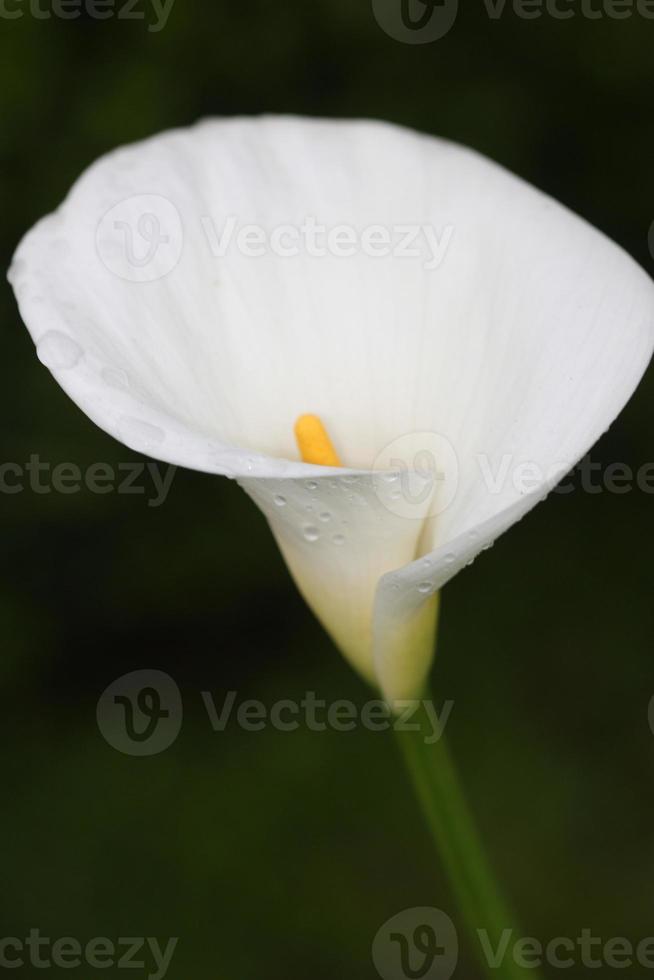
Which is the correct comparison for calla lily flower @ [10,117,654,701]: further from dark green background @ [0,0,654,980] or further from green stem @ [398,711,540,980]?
dark green background @ [0,0,654,980]

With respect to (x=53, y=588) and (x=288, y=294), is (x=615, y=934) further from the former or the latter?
(x=288, y=294)

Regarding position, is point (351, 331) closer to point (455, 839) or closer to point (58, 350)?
point (58, 350)

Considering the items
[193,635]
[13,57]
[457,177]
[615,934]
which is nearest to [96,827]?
[193,635]

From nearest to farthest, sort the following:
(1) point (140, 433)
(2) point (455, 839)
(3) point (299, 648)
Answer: (1) point (140, 433), (2) point (455, 839), (3) point (299, 648)

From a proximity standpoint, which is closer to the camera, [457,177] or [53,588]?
[457,177]

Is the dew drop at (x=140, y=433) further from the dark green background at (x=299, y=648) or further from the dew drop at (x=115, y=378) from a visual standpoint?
the dark green background at (x=299, y=648)

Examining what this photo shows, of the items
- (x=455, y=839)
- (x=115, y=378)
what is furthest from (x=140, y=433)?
(x=455, y=839)

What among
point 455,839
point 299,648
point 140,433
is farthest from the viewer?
point 299,648
